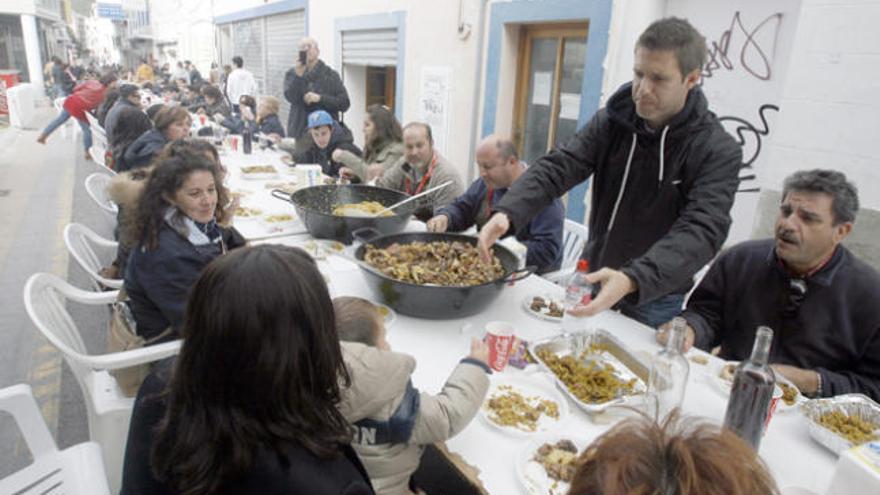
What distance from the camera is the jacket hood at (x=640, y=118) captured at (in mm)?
1991

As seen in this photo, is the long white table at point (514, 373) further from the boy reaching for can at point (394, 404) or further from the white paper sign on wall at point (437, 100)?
the white paper sign on wall at point (437, 100)

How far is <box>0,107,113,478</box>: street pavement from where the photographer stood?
2729 mm

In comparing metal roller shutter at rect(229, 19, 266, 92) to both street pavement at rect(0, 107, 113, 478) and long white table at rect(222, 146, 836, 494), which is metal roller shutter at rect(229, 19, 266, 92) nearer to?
street pavement at rect(0, 107, 113, 478)

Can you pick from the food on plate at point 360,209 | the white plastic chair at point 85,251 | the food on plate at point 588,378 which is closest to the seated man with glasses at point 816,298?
the food on plate at point 588,378

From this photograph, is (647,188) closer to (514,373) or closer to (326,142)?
(514,373)

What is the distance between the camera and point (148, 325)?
88.1 inches

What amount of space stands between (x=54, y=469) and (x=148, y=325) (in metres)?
0.80

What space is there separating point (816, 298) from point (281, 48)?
11.6 metres

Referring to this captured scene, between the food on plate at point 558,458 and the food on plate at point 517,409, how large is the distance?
100 mm

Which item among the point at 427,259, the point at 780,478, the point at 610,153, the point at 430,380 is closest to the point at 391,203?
the point at 427,259

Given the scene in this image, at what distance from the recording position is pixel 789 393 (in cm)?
158

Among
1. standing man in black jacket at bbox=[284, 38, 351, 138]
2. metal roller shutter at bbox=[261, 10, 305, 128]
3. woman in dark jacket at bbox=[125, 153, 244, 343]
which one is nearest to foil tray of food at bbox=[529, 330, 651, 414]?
woman in dark jacket at bbox=[125, 153, 244, 343]

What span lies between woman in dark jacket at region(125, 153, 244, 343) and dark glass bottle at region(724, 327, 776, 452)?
1.91 m

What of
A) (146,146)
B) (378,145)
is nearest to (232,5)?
(146,146)
